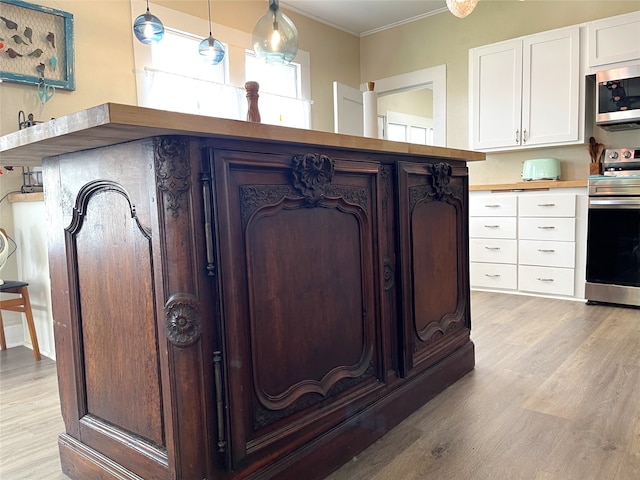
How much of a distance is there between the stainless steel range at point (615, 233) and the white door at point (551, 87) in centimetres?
50

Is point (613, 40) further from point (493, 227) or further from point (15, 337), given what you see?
point (15, 337)

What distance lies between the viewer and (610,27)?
11.5 feet

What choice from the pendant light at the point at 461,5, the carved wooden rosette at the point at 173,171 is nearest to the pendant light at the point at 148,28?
the pendant light at the point at 461,5

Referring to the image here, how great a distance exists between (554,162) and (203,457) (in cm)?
399

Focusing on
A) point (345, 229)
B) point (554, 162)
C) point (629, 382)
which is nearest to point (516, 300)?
point (554, 162)

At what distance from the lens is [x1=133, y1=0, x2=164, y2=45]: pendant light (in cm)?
289

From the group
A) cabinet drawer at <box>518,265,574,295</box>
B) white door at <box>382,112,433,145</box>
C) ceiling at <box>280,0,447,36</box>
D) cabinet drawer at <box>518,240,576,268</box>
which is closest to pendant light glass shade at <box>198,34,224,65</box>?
ceiling at <box>280,0,447,36</box>

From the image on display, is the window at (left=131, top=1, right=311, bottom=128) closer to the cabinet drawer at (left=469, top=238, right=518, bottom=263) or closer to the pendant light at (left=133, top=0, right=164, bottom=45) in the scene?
the pendant light at (left=133, top=0, right=164, bottom=45)

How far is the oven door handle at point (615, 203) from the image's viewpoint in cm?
321

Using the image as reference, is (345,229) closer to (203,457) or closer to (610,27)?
(203,457)

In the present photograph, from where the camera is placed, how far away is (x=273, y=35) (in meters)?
2.65

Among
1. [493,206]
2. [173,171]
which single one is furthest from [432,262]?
[493,206]

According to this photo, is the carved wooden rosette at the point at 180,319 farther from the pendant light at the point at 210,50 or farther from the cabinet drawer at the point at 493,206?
the cabinet drawer at the point at 493,206

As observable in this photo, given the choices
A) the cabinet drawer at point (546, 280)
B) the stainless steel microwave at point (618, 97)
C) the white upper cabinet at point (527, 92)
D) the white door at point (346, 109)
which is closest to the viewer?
the stainless steel microwave at point (618, 97)
